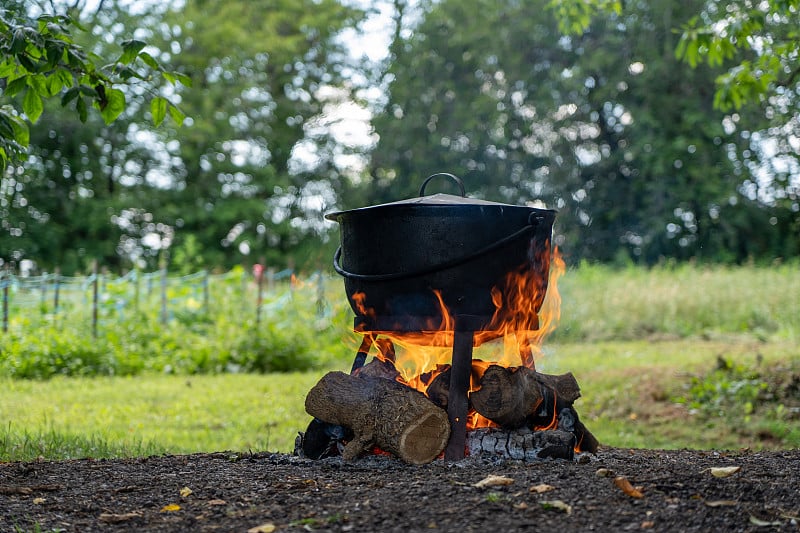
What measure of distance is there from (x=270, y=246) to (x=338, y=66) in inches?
243

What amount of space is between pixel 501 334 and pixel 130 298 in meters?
8.89

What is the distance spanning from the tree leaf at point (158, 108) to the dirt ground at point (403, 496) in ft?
5.50

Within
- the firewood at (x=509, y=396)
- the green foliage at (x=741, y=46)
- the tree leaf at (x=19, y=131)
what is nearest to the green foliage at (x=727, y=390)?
the green foliage at (x=741, y=46)

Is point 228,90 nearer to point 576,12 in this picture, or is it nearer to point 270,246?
point 270,246

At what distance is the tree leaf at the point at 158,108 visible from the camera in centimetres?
385

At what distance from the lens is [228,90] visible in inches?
938

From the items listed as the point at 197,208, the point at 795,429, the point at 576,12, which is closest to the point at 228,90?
the point at 197,208

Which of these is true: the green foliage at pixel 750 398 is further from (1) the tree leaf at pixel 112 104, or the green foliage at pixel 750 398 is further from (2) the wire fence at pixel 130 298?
(1) the tree leaf at pixel 112 104

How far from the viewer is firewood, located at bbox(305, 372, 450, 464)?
3.62m

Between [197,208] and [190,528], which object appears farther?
[197,208]

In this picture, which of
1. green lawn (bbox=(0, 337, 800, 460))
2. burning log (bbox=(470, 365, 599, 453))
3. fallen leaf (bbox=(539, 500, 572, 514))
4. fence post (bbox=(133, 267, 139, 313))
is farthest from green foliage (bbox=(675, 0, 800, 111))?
fence post (bbox=(133, 267, 139, 313))

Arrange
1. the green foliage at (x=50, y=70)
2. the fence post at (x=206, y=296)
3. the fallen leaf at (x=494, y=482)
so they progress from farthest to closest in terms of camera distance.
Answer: the fence post at (x=206, y=296)
the green foliage at (x=50, y=70)
the fallen leaf at (x=494, y=482)

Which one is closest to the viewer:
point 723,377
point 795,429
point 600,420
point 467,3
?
point 795,429

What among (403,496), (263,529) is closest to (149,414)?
(403,496)
